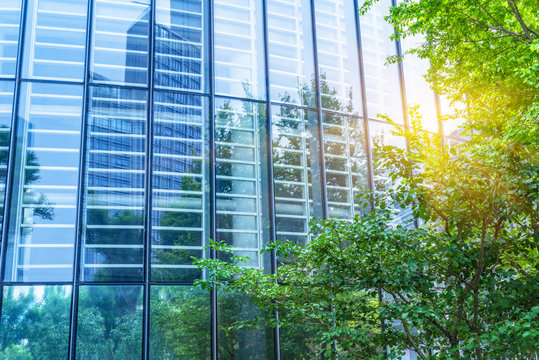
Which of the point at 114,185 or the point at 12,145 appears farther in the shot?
the point at 114,185

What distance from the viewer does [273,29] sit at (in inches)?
482

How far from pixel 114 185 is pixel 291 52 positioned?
4823mm

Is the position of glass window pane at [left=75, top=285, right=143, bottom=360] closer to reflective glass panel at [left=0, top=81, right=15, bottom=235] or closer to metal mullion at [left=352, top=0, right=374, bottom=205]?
reflective glass panel at [left=0, top=81, right=15, bottom=235]

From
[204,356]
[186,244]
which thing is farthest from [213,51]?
[204,356]

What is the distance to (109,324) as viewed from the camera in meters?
9.50

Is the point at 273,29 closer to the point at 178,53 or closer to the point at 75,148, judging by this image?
the point at 178,53

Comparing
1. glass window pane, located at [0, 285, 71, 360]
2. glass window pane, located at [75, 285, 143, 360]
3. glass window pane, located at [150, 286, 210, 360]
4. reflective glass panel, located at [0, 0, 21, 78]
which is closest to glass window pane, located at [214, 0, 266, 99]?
reflective glass panel, located at [0, 0, 21, 78]

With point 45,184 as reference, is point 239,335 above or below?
below

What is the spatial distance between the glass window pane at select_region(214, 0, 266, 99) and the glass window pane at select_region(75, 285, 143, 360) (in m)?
4.41

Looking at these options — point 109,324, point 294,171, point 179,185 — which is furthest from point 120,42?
point 109,324

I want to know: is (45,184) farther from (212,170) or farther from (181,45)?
(181,45)

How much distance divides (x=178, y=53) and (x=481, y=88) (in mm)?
5694

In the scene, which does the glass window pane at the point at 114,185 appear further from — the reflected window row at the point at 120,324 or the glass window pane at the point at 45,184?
the reflected window row at the point at 120,324

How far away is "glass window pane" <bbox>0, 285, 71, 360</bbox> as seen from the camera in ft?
29.9
